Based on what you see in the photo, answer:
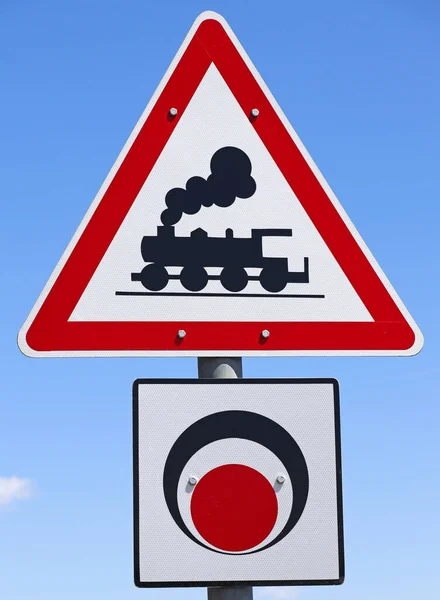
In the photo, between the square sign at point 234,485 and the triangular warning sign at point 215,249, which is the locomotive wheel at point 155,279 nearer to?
the triangular warning sign at point 215,249

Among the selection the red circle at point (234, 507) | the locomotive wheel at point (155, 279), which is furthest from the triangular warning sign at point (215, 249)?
the red circle at point (234, 507)

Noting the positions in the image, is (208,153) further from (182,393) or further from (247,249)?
(182,393)

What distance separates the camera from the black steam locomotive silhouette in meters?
1.94

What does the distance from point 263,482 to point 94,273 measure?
22.1 inches

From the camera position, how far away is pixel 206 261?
1.95 metres

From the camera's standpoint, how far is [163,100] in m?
2.07

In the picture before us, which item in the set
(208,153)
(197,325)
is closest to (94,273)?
(197,325)

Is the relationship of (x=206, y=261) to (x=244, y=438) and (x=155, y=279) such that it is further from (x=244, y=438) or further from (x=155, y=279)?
(x=244, y=438)

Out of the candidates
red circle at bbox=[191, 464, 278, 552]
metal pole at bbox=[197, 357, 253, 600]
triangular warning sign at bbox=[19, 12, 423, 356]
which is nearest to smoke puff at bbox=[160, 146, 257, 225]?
triangular warning sign at bbox=[19, 12, 423, 356]

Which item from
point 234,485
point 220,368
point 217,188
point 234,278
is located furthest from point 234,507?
point 217,188

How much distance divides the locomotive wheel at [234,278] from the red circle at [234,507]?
0.38 metres

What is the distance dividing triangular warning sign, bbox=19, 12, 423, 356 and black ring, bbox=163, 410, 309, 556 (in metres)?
0.15

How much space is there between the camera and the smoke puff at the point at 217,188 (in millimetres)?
1997

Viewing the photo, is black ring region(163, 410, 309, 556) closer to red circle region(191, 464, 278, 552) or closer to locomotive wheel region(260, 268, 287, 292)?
red circle region(191, 464, 278, 552)
